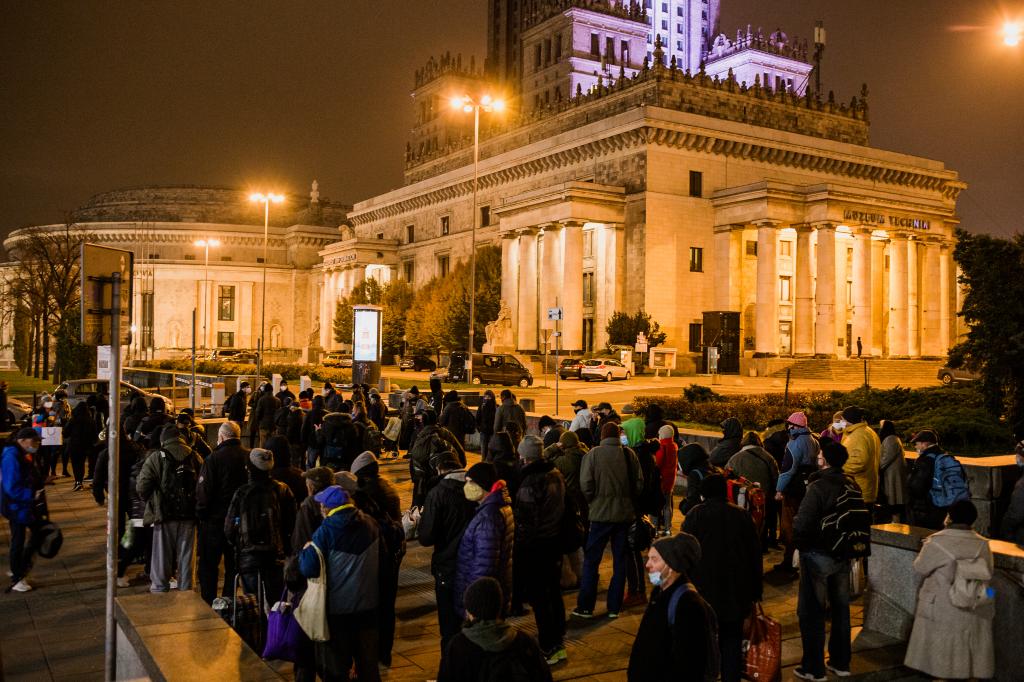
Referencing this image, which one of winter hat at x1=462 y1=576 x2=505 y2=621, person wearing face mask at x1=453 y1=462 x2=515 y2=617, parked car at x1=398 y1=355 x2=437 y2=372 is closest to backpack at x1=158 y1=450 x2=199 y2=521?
person wearing face mask at x1=453 y1=462 x2=515 y2=617

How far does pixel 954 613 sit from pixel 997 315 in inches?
403

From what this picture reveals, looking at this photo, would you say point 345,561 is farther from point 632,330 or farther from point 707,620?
point 632,330

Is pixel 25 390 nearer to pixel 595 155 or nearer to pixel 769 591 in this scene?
pixel 595 155

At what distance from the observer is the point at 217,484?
9.51 meters

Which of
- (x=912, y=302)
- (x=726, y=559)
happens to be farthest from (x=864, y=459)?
(x=912, y=302)

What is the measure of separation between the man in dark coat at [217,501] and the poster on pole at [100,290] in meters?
2.32

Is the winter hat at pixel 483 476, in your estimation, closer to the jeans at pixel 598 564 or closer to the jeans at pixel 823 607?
the jeans at pixel 598 564

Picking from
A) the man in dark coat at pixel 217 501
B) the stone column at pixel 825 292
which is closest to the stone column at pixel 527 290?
the stone column at pixel 825 292

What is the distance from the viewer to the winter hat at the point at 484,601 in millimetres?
4555

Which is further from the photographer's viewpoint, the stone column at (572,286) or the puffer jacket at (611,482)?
the stone column at (572,286)

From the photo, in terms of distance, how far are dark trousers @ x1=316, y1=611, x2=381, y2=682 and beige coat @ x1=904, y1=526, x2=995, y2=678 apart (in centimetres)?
407

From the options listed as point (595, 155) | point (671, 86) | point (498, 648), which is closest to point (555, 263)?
point (595, 155)

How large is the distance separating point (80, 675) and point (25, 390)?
46485 mm

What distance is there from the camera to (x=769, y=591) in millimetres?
10172
